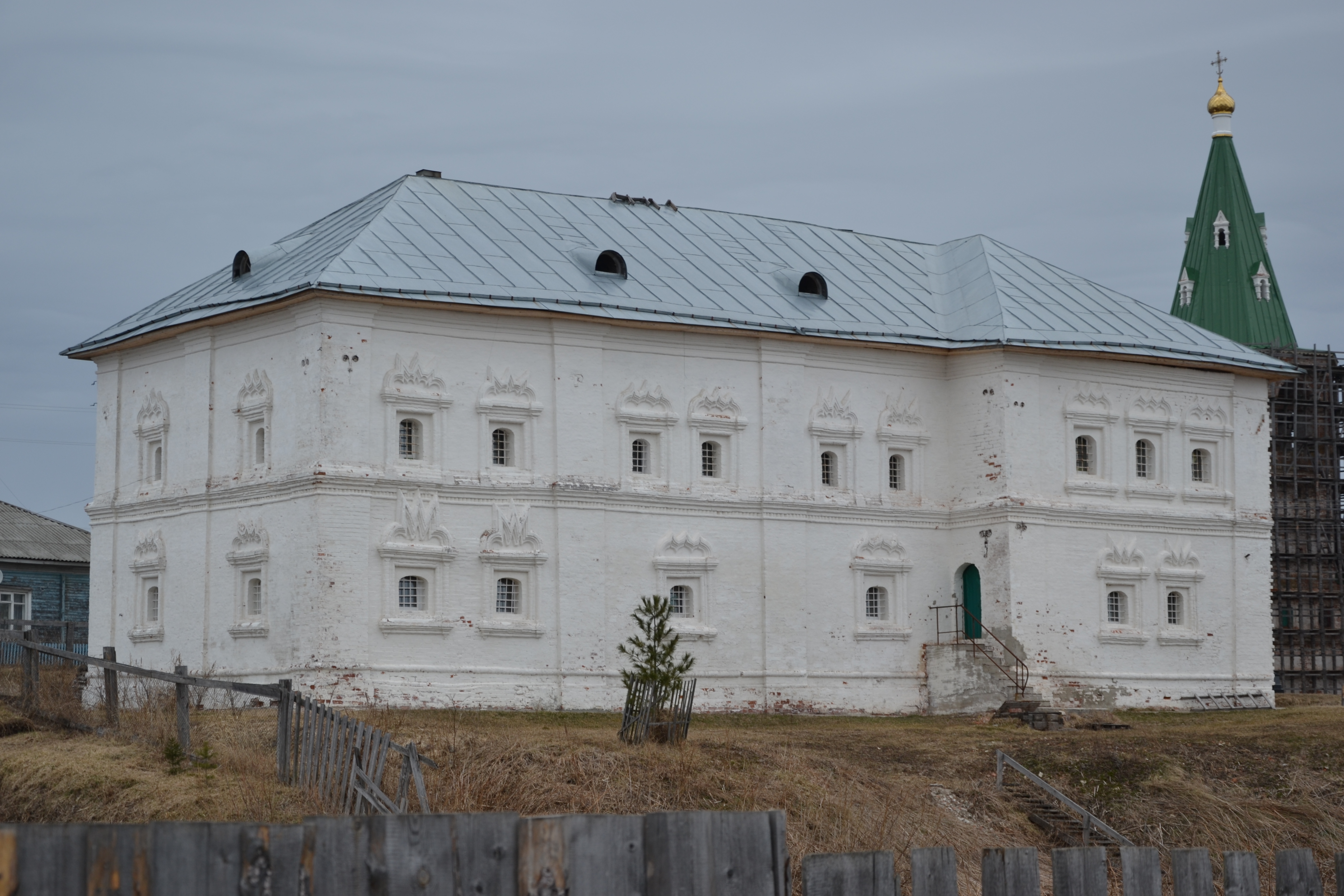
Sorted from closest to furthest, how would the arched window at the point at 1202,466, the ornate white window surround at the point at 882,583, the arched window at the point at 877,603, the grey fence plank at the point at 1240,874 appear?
the grey fence plank at the point at 1240,874 → the ornate white window surround at the point at 882,583 → the arched window at the point at 877,603 → the arched window at the point at 1202,466

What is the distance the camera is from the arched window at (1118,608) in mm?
36500

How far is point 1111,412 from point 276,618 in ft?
61.1

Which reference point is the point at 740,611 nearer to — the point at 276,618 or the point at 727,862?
the point at 276,618

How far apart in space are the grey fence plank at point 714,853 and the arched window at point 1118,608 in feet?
108

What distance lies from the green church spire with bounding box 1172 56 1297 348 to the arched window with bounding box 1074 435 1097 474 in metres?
24.2

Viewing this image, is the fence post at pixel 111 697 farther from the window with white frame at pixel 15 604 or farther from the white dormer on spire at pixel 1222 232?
the white dormer on spire at pixel 1222 232

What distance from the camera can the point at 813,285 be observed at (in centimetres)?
3691

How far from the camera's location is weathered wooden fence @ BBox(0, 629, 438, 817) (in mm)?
15141

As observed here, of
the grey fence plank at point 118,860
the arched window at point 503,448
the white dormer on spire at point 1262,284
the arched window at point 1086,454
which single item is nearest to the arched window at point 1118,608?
the arched window at point 1086,454

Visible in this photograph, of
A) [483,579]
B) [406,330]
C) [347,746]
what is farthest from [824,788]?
[406,330]

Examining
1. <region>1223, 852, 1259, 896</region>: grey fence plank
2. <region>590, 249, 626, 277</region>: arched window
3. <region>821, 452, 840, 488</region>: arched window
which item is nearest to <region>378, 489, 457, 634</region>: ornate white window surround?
<region>590, 249, 626, 277</region>: arched window

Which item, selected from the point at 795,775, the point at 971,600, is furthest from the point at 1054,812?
the point at 971,600

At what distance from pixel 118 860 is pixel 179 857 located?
148 mm

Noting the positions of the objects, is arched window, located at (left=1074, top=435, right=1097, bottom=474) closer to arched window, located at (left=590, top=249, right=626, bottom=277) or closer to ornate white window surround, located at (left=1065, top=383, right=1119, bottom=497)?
ornate white window surround, located at (left=1065, top=383, right=1119, bottom=497)
